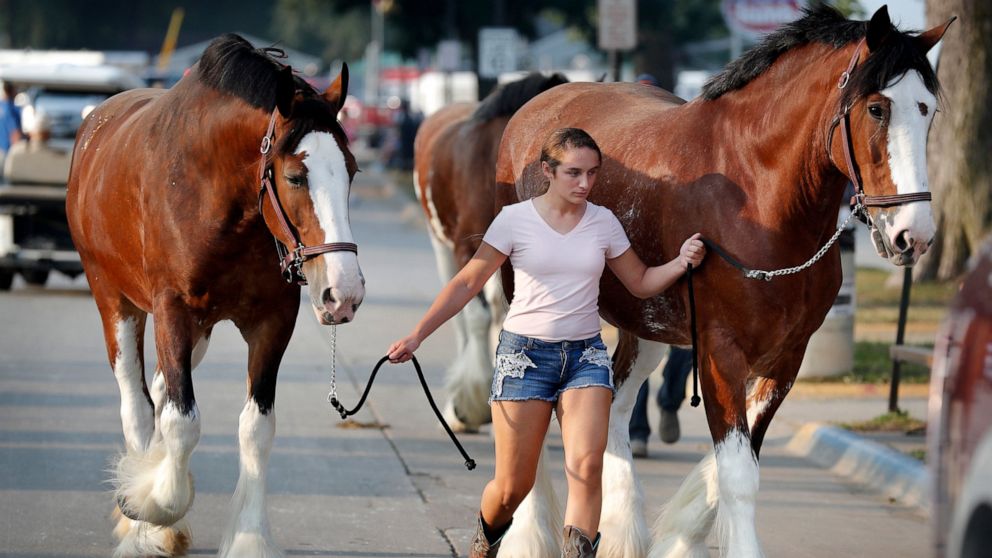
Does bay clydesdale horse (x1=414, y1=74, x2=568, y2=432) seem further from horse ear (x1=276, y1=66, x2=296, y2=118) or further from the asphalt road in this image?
horse ear (x1=276, y1=66, x2=296, y2=118)

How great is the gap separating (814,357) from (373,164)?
47.1 m

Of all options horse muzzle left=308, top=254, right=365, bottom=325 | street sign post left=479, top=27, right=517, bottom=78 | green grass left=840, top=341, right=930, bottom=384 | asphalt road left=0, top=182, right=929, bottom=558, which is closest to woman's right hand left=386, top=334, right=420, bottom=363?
horse muzzle left=308, top=254, right=365, bottom=325

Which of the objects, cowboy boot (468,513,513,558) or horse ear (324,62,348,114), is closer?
cowboy boot (468,513,513,558)

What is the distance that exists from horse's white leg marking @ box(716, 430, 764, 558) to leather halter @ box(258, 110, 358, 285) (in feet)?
5.38

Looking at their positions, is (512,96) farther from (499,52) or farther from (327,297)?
(499,52)

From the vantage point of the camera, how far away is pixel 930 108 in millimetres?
5367

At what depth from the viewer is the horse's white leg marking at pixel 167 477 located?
6242 mm

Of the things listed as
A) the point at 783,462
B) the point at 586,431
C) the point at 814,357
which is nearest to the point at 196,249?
the point at 586,431

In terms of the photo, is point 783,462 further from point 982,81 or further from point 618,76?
point 982,81

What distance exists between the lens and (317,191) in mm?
5699

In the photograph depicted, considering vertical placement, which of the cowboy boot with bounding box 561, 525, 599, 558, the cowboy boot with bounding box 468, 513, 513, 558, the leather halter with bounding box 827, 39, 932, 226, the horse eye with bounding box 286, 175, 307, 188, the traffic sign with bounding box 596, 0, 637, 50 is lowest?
the cowboy boot with bounding box 468, 513, 513, 558

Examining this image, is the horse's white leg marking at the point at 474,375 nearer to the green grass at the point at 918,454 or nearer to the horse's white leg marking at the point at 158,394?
the green grass at the point at 918,454

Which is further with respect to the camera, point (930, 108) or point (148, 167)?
point (148, 167)

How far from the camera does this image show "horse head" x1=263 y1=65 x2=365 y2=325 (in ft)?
18.2
